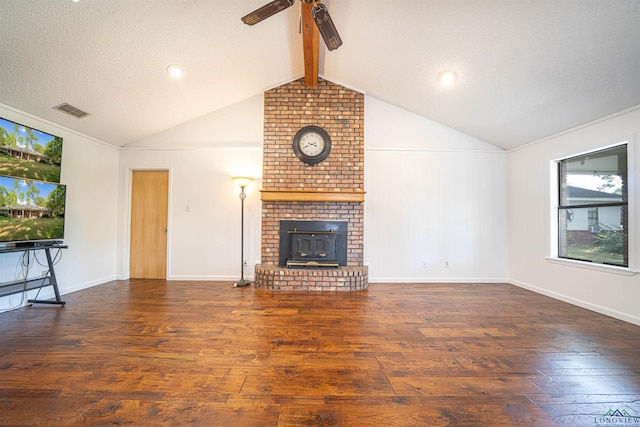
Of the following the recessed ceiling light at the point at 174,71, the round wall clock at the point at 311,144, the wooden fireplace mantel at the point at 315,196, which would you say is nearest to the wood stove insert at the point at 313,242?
the wooden fireplace mantel at the point at 315,196

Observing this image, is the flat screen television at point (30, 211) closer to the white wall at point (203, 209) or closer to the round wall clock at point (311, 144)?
the white wall at point (203, 209)

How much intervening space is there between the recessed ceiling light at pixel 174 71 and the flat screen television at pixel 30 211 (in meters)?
1.94

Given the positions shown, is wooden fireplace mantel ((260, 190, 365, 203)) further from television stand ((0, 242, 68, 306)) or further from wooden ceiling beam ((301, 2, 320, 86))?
television stand ((0, 242, 68, 306))

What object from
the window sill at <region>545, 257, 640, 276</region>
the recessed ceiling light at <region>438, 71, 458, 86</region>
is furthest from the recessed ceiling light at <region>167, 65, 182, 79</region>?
the window sill at <region>545, 257, 640, 276</region>

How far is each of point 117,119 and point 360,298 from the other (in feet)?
13.9

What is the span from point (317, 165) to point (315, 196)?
0.56m

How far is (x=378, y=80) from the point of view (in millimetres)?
3852

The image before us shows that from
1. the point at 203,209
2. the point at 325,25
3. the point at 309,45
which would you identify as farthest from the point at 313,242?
the point at 325,25

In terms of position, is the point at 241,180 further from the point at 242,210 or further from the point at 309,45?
the point at 309,45

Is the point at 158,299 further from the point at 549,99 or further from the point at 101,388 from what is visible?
the point at 549,99

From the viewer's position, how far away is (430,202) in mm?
4391

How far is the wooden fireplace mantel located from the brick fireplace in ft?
0.41

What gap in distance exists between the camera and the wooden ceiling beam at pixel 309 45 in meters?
2.69

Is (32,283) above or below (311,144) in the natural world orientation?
below
